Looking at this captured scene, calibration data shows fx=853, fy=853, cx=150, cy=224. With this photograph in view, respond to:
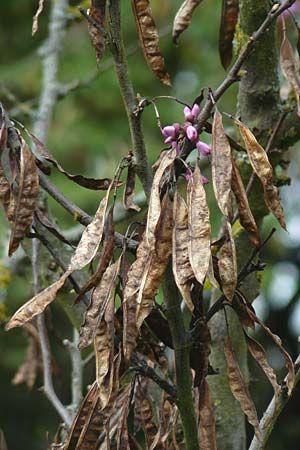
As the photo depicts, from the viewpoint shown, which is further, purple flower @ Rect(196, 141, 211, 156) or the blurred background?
the blurred background

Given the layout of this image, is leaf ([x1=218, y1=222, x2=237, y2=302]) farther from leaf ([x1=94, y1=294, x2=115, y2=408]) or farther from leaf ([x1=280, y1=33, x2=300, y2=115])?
leaf ([x1=280, y1=33, x2=300, y2=115])

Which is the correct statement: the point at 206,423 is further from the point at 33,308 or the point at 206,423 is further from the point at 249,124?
the point at 249,124

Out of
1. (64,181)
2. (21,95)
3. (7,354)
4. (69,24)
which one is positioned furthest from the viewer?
(21,95)

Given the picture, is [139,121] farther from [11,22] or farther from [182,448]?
[11,22]

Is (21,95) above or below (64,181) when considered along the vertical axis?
above

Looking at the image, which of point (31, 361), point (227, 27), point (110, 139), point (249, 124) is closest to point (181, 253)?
point (227, 27)

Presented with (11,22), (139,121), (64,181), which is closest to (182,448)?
(139,121)

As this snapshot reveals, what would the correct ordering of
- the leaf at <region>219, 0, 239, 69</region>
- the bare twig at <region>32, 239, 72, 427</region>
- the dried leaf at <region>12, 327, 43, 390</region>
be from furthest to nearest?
the dried leaf at <region>12, 327, 43, 390</region> → the bare twig at <region>32, 239, 72, 427</region> → the leaf at <region>219, 0, 239, 69</region>

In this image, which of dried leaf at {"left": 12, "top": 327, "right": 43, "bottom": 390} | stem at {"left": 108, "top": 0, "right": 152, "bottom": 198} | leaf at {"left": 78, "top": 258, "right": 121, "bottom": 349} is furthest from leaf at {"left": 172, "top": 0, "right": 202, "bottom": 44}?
dried leaf at {"left": 12, "top": 327, "right": 43, "bottom": 390}
